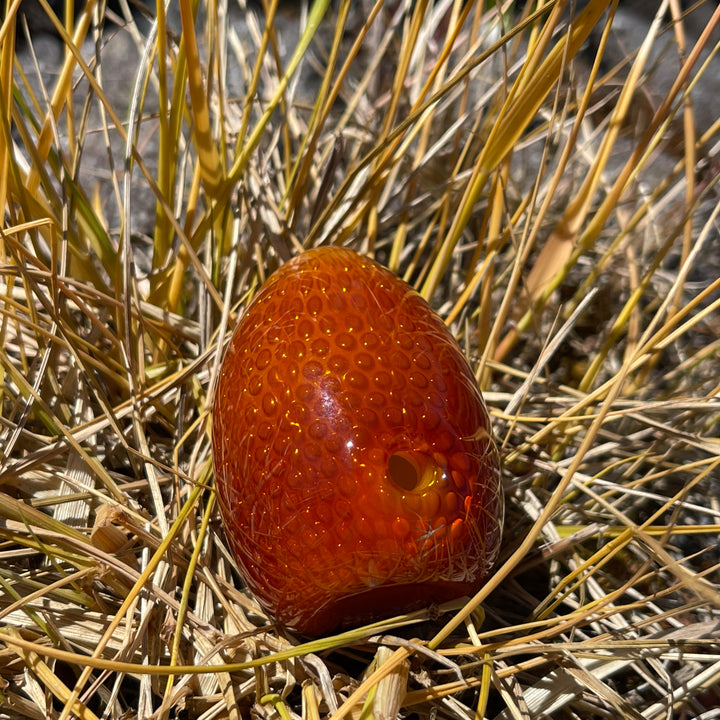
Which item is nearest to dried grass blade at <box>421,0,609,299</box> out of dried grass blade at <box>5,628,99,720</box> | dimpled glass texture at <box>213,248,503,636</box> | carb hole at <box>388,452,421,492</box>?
dimpled glass texture at <box>213,248,503,636</box>

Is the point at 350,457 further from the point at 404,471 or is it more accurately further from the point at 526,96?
the point at 526,96

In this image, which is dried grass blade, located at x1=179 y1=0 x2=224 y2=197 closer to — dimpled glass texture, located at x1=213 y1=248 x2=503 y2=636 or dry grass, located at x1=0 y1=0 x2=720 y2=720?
dry grass, located at x1=0 y1=0 x2=720 y2=720

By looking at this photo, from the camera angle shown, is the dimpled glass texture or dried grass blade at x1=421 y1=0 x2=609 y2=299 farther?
dried grass blade at x1=421 y1=0 x2=609 y2=299

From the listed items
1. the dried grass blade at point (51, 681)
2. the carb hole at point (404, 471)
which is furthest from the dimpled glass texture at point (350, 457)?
the dried grass blade at point (51, 681)

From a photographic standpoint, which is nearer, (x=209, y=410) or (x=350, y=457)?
(x=350, y=457)

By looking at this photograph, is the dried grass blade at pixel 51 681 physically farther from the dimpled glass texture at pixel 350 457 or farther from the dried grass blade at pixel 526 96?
the dried grass blade at pixel 526 96

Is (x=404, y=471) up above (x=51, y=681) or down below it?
above

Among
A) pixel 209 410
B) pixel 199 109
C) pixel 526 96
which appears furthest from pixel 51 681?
pixel 526 96
